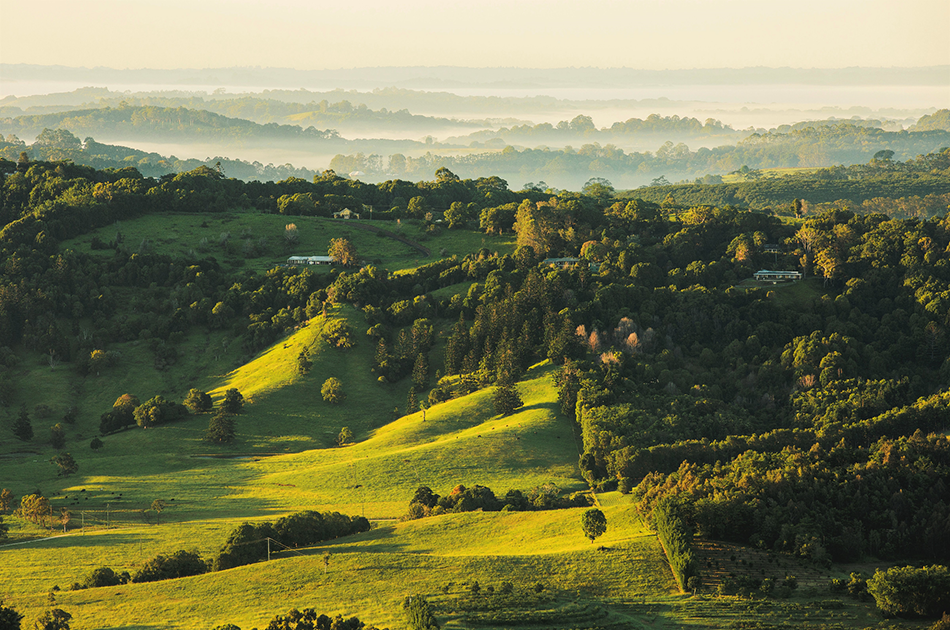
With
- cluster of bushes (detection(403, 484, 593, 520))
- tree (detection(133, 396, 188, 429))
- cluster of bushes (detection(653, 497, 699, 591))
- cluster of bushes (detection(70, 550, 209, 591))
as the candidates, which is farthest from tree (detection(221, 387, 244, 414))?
cluster of bushes (detection(653, 497, 699, 591))

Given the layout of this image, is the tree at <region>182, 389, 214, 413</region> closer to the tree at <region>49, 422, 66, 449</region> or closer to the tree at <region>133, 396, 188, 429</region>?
the tree at <region>133, 396, 188, 429</region>

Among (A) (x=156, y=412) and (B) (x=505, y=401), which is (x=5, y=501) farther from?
(B) (x=505, y=401)

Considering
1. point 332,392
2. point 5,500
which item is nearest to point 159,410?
point 332,392

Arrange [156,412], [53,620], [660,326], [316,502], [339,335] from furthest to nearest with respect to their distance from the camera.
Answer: [339,335] < [660,326] < [156,412] < [316,502] < [53,620]

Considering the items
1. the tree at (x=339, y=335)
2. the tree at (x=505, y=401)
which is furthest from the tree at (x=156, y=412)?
the tree at (x=505, y=401)

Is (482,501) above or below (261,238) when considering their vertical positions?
below

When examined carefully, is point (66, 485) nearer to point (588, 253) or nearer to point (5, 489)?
point (5, 489)
